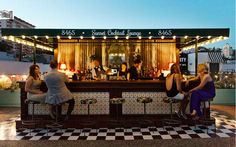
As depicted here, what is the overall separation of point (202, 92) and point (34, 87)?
13.2 ft

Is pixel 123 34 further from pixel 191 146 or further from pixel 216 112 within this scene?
pixel 216 112

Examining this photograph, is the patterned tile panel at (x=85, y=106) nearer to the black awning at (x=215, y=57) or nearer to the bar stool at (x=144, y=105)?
the bar stool at (x=144, y=105)

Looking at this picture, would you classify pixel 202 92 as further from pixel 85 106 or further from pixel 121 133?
pixel 85 106

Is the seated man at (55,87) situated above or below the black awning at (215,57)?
below

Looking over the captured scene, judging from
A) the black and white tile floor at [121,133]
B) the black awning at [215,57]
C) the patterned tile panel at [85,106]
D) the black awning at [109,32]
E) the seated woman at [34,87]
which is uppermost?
the black awning at [215,57]

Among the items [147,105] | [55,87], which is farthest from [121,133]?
[55,87]

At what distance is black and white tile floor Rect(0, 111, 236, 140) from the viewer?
5855 mm

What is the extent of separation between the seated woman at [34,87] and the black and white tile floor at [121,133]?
0.83m

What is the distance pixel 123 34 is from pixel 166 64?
175 inches

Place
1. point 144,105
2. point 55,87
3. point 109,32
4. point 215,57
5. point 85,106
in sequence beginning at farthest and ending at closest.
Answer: point 215,57 < point 109,32 < point 85,106 < point 144,105 < point 55,87

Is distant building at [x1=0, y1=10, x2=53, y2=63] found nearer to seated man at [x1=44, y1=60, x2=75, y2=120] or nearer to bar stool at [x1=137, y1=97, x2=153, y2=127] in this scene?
seated man at [x1=44, y1=60, x2=75, y2=120]

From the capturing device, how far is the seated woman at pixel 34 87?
245 inches

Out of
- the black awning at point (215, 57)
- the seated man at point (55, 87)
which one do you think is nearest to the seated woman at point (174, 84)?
the seated man at point (55, 87)

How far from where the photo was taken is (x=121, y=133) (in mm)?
6184
